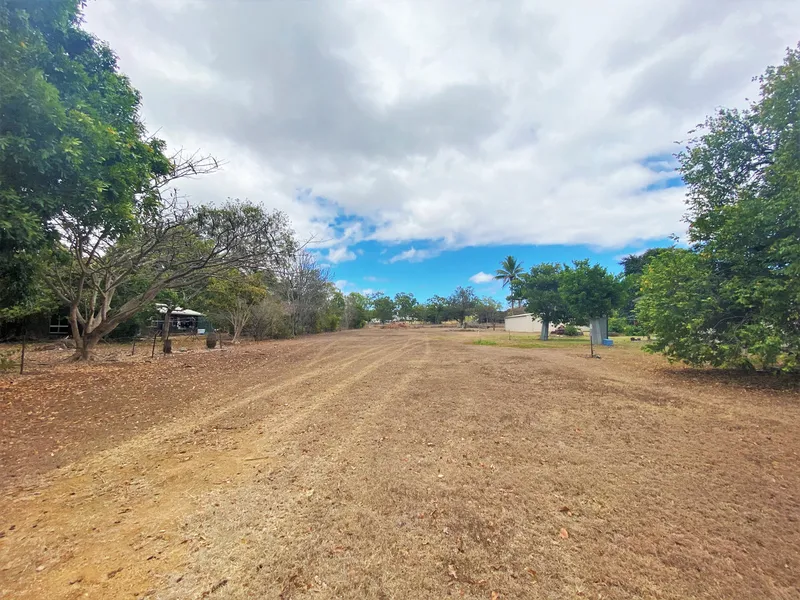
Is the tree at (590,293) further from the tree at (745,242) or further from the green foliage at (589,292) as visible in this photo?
the tree at (745,242)

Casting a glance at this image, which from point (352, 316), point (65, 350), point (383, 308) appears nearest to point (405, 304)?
point (383, 308)

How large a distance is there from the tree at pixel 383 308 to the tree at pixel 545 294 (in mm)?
44749

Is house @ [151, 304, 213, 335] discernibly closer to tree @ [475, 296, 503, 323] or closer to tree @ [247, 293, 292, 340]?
tree @ [247, 293, 292, 340]

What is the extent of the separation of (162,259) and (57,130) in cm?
828

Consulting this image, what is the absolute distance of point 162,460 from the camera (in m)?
3.62

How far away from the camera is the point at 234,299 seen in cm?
1947

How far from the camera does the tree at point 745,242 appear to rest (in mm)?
6512

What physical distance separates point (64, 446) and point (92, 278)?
996 centimetres

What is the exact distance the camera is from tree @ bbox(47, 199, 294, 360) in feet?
35.0

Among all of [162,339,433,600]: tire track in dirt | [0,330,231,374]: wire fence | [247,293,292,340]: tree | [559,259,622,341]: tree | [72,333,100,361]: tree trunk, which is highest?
[559,259,622,341]: tree

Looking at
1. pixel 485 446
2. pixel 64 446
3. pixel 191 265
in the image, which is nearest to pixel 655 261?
pixel 485 446

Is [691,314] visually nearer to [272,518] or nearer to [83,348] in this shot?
[272,518]

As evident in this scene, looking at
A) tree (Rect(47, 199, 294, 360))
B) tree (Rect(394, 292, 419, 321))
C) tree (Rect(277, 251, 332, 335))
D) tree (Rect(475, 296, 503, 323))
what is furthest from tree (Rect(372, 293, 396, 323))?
tree (Rect(47, 199, 294, 360))

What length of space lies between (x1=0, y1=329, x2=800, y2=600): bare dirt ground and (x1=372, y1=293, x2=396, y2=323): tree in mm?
63663
